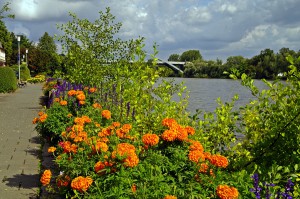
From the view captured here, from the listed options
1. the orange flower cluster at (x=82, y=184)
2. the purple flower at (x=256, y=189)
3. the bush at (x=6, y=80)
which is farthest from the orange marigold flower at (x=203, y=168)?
the bush at (x=6, y=80)

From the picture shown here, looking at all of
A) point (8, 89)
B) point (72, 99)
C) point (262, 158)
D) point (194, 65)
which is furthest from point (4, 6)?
point (194, 65)

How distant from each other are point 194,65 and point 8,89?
79.9 m

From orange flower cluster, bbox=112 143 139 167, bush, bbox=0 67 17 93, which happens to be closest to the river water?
orange flower cluster, bbox=112 143 139 167

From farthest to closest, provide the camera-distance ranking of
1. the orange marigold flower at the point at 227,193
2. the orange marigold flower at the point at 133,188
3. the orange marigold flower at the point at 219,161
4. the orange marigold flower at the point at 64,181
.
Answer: the orange marigold flower at the point at 64,181 < the orange marigold flower at the point at 219,161 < the orange marigold flower at the point at 133,188 < the orange marigold flower at the point at 227,193

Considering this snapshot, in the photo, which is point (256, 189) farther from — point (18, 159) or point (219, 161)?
point (18, 159)

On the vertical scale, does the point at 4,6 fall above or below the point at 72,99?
above

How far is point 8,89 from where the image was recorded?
2444cm

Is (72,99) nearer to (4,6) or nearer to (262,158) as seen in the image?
(262,158)

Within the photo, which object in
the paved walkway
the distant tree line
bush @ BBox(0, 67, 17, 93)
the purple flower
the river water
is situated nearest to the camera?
the purple flower

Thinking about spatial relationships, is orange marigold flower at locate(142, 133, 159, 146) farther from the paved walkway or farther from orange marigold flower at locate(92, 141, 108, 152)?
the paved walkway

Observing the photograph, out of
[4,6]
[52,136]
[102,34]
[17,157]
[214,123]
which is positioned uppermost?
[4,6]

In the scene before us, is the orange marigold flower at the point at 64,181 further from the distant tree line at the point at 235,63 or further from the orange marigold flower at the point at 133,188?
the distant tree line at the point at 235,63

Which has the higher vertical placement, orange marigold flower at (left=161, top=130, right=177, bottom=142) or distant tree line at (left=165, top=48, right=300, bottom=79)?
distant tree line at (left=165, top=48, right=300, bottom=79)

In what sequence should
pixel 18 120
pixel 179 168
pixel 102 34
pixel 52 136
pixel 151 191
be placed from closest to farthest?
pixel 151 191 → pixel 179 168 → pixel 52 136 → pixel 102 34 → pixel 18 120
